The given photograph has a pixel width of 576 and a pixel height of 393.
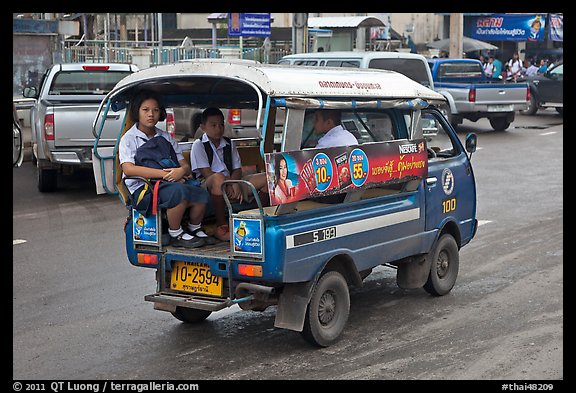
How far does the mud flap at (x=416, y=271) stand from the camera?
7867mm

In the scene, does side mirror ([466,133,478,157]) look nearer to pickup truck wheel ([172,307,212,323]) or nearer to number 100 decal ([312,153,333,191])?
number 100 decal ([312,153,333,191])

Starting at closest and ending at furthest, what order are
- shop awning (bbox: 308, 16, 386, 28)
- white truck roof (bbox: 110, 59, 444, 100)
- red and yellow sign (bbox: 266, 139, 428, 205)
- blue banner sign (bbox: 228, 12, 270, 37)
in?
red and yellow sign (bbox: 266, 139, 428, 205) < white truck roof (bbox: 110, 59, 444, 100) < blue banner sign (bbox: 228, 12, 270, 37) < shop awning (bbox: 308, 16, 386, 28)

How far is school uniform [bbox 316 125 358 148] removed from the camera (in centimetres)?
687

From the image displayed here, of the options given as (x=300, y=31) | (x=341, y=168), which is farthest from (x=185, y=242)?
(x=300, y=31)

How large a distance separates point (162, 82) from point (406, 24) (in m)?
39.8

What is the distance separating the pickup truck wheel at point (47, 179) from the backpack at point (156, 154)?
732 centimetres

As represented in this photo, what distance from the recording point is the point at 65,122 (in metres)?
13.1

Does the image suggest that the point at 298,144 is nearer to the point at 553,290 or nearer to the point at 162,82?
the point at 162,82

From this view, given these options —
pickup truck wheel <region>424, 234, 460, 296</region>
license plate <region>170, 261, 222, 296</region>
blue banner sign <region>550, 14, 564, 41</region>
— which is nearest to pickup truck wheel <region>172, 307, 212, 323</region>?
license plate <region>170, 261, 222, 296</region>

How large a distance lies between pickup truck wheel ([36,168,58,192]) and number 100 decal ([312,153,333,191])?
8379 mm

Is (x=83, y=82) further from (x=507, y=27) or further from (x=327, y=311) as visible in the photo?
(x=507, y=27)

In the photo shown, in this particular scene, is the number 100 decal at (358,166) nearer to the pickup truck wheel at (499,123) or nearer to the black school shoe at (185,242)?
the black school shoe at (185,242)

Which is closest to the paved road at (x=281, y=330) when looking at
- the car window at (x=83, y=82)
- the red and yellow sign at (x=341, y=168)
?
the red and yellow sign at (x=341, y=168)
